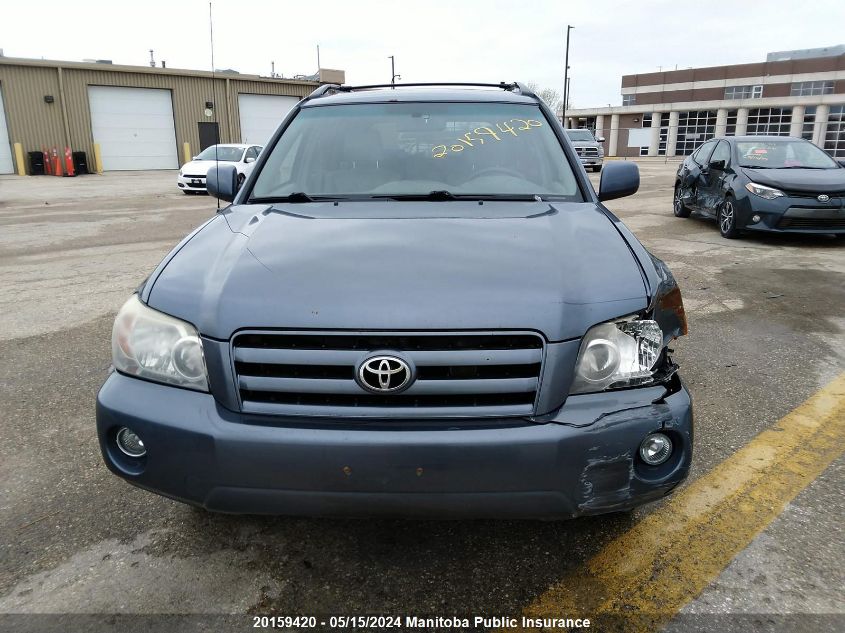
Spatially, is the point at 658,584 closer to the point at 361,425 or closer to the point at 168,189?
the point at 361,425

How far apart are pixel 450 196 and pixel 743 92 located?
230ft

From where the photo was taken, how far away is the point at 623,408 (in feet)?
6.17

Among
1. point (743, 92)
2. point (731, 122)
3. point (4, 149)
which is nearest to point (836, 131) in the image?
point (731, 122)

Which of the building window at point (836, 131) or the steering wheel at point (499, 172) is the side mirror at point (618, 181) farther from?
the building window at point (836, 131)

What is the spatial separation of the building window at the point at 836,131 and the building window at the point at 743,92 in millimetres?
7725

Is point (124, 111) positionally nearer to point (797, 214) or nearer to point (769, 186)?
point (769, 186)

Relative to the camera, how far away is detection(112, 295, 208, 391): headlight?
1.95m

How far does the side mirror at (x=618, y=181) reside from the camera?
337 centimetres

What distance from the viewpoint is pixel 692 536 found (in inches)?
92.9

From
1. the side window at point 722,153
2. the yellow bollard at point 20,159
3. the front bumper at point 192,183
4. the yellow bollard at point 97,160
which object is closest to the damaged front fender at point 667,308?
the side window at point 722,153

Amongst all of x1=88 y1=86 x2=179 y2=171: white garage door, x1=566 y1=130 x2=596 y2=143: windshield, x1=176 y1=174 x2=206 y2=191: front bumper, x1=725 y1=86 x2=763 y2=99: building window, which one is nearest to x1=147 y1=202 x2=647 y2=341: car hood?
x1=176 y1=174 x2=206 y2=191: front bumper

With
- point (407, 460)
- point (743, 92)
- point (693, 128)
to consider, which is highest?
point (743, 92)

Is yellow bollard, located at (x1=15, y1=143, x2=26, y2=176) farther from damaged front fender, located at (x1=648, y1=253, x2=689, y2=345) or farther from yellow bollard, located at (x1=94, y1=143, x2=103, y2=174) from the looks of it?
damaged front fender, located at (x1=648, y1=253, x2=689, y2=345)

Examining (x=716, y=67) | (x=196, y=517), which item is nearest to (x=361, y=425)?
(x=196, y=517)
